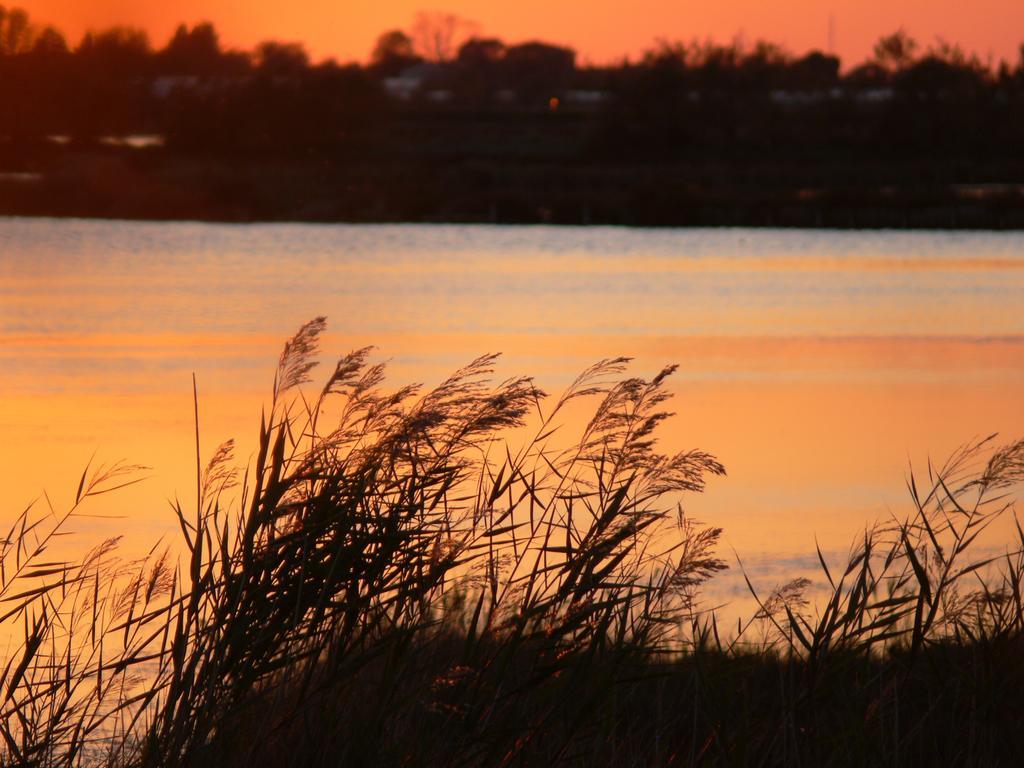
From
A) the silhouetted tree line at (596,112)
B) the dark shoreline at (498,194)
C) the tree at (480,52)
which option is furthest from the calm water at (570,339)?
the tree at (480,52)

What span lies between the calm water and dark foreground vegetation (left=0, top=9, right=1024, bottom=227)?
7181mm

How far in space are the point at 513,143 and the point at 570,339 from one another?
41032 mm

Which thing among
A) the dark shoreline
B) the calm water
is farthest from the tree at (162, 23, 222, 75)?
the calm water

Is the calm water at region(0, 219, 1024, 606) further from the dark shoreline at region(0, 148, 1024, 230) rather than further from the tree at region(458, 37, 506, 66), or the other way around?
the tree at region(458, 37, 506, 66)

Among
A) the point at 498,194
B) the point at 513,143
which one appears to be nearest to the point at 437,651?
the point at 498,194

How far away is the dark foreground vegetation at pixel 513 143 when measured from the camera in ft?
158

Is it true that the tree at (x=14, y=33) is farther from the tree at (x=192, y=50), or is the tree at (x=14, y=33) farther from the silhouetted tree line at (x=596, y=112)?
the tree at (x=192, y=50)

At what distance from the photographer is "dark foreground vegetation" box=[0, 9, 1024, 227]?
48094mm

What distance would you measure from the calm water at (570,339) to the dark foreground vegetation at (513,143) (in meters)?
7.18

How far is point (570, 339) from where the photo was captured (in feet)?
64.3

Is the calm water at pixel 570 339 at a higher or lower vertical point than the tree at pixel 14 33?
lower

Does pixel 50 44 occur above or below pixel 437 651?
above

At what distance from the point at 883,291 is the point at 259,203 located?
25.8m

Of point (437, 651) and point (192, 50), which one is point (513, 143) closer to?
point (192, 50)
